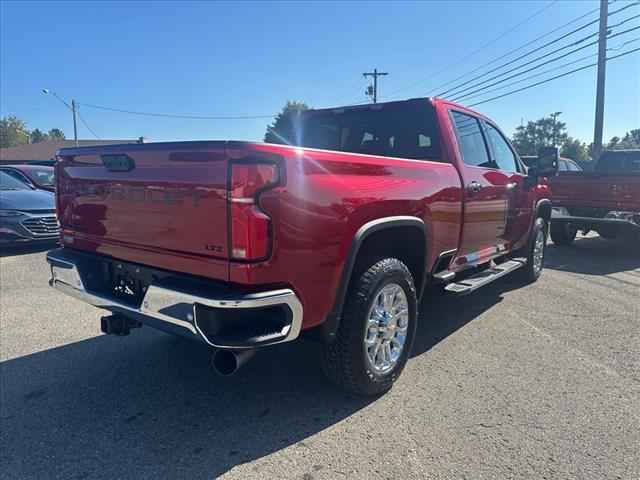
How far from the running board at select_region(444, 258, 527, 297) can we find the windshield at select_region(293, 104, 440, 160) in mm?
1136

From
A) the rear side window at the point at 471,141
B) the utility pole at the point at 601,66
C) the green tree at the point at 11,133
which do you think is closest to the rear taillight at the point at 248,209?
the rear side window at the point at 471,141

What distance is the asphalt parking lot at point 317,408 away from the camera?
93.3 inches

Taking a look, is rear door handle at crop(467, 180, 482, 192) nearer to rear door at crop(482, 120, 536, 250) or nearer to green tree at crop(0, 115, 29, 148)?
rear door at crop(482, 120, 536, 250)

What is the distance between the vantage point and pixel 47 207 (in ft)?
26.9

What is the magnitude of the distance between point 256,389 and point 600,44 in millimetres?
19318

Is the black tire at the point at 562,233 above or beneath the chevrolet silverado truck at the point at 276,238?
beneath

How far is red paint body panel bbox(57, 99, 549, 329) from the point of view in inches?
85.9

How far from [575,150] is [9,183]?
84.3 metres

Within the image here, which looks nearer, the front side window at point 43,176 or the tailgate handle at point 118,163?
the tailgate handle at point 118,163

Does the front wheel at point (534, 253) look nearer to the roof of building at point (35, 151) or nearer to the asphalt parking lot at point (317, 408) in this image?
the asphalt parking lot at point (317, 408)

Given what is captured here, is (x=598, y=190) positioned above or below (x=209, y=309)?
above

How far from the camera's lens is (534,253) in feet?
19.7

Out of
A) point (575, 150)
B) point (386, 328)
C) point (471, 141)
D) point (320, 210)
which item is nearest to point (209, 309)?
point (320, 210)

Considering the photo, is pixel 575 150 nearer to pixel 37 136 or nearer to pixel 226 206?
pixel 226 206
